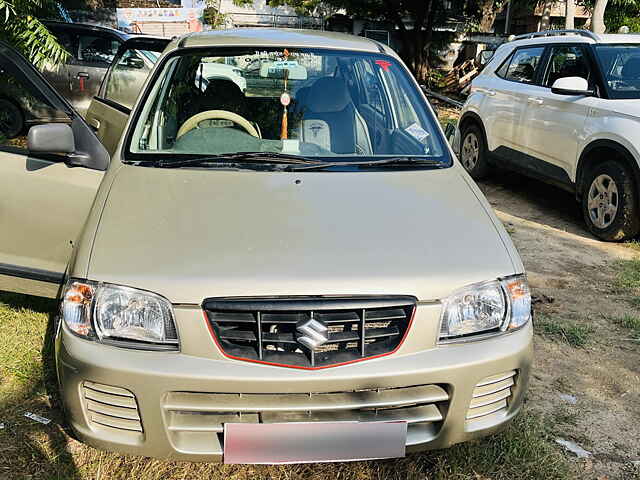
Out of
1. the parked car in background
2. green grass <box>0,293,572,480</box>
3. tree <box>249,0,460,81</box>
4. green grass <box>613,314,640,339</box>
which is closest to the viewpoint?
green grass <box>0,293,572,480</box>

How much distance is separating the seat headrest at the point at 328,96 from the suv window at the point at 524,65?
3790 mm

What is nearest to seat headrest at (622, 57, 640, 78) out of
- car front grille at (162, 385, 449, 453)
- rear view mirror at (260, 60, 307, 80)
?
rear view mirror at (260, 60, 307, 80)

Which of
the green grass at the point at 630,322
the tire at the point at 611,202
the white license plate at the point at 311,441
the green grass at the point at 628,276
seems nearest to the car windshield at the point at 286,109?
the white license plate at the point at 311,441

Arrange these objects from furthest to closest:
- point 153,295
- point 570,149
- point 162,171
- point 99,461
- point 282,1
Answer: point 282,1, point 570,149, point 162,171, point 99,461, point 153,295

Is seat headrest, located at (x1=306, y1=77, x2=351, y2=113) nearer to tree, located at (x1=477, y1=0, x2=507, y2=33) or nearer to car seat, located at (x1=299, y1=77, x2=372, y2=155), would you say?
car seat, located at (x1=299, y1=77, x2=372, y2=155)

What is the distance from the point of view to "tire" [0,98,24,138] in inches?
137

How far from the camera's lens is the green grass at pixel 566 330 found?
3.79 meters

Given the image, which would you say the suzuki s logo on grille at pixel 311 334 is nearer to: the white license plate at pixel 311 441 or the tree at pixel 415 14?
Answer: the white license plate at pixel 311 441

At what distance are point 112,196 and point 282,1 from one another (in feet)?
76.3

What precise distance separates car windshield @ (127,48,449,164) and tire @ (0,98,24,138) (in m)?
0.82

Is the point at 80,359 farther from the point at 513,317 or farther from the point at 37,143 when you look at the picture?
the point at 513,317

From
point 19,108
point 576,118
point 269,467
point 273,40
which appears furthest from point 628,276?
point 19,108

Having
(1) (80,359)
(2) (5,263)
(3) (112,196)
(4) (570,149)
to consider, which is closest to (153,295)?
(1) (80,359)

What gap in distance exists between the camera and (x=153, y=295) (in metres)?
2.10
